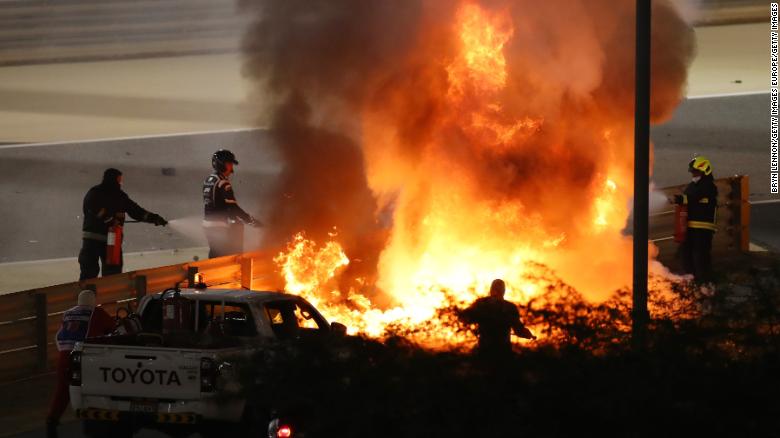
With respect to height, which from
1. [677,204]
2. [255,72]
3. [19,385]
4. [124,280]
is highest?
[255,72]

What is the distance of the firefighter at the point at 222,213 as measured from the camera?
18.1 metres

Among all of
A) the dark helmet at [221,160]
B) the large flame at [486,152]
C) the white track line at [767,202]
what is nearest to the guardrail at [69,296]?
the large flame at [486,152]

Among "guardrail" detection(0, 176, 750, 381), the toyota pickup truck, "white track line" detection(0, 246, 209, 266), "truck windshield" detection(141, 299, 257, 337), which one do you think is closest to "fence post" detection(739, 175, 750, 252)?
"guardrail" detection(0, 176, 750, 381)

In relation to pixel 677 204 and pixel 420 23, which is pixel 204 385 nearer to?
pixel 420 23

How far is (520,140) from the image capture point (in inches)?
621

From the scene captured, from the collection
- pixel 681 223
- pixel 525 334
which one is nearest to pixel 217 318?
pixel 525 334

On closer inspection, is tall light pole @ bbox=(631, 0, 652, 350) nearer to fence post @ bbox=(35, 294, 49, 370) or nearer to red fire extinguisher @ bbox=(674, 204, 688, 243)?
fence post @ bbox=(35, 294, 49, 370)

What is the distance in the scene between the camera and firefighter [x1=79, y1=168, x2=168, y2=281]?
18.0m

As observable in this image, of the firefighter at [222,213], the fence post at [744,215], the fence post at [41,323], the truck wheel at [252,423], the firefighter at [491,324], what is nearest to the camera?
the firefighter at [491,324]

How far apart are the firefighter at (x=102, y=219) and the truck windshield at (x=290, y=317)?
607 centimetres

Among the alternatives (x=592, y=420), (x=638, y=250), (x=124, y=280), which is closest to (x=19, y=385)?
(x=124, y=280)

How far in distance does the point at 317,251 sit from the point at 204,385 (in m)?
6.46

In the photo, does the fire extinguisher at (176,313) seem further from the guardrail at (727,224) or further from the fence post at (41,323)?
the guardrail at (727,224)

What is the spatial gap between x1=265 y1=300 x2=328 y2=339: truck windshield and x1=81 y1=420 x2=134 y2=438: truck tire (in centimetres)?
151
